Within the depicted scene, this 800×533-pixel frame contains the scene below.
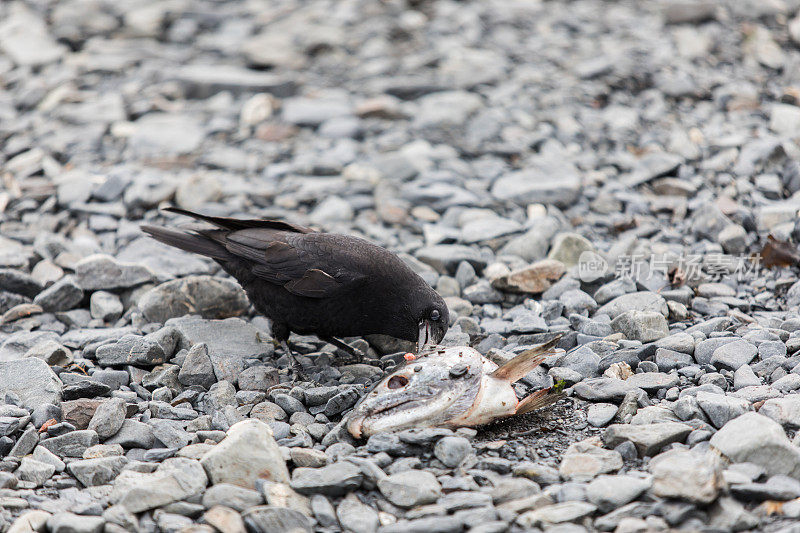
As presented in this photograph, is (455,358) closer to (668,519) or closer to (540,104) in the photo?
(668,519)

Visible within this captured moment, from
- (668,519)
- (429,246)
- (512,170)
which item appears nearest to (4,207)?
(429,246)

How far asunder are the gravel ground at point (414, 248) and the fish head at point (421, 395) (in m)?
0.11

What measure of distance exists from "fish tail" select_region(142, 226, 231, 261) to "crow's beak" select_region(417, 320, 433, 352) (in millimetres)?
1461

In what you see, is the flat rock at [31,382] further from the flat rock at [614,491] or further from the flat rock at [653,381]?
the flat rock at [653,381]

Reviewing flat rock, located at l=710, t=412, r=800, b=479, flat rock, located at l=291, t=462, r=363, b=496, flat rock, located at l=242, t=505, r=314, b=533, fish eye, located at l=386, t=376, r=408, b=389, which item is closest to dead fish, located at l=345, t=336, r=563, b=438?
fish eye, located at l=386, t=376, r=408, b=389

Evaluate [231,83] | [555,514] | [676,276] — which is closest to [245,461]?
[555,514]

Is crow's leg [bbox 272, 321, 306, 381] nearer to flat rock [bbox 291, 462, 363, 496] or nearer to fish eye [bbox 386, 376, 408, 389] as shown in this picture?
fish eye [bbox 386, 376, 408, 389]

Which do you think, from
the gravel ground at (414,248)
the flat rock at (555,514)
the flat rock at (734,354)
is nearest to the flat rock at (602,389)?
the gravel ground at (414,248)

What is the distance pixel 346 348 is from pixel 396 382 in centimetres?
124

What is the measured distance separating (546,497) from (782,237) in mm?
3567

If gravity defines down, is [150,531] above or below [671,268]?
above

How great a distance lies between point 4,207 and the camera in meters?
7.05

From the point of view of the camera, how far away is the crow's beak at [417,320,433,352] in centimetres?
477

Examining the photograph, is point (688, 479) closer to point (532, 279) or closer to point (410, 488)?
point (410, 488)
